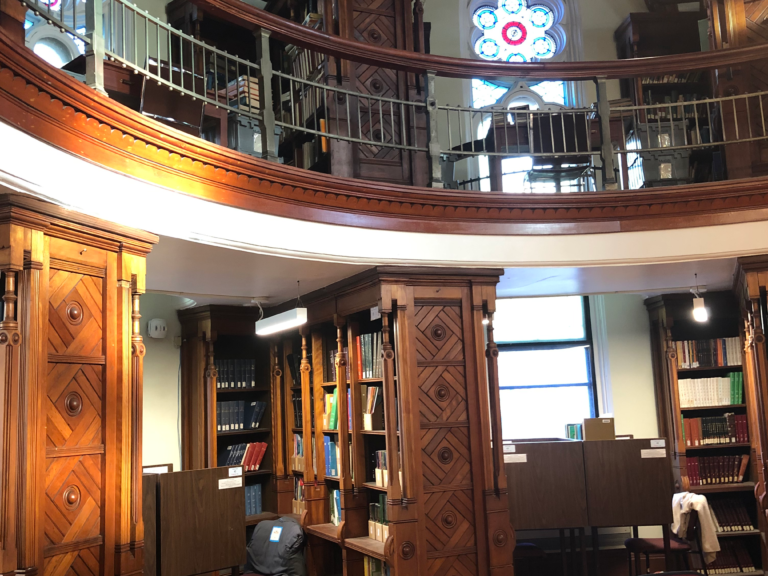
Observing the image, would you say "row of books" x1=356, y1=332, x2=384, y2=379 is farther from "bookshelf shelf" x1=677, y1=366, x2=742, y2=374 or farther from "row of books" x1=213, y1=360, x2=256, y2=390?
"bookshelf shelf" x1=677, y1=366, x2=742, y2=374

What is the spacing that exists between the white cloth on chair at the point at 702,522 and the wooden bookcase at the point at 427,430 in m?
1.86

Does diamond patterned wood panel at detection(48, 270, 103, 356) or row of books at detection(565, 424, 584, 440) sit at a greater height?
diamond patterned wood panel at detection(48, 270, 103, 356)

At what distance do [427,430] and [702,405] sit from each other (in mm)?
3164

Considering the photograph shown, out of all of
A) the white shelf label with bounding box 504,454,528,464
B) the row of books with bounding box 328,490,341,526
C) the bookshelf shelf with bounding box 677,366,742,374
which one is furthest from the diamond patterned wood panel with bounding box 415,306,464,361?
the bookshelf shelf with bounding box 677,366,742,374

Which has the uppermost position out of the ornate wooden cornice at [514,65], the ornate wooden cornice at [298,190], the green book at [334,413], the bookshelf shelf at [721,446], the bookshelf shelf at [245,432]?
the ornate wooden cornice at [514,65]

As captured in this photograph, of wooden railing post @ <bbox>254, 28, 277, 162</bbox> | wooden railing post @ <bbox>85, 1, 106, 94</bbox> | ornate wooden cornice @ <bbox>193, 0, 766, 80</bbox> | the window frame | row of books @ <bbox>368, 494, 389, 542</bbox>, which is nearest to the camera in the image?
wooden railing post @ <bbox>85, 1, 106, 94</bbox>

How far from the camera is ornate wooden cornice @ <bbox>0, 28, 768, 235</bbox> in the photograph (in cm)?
317

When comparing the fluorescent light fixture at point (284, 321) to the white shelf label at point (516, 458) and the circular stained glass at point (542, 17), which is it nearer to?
the white shelf label at point (516, 458)

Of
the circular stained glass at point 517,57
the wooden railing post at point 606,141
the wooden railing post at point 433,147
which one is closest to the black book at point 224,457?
the wooden railing post at point 433,147

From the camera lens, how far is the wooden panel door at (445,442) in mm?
5109

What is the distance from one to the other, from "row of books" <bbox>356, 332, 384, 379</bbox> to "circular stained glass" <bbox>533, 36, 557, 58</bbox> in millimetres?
4659

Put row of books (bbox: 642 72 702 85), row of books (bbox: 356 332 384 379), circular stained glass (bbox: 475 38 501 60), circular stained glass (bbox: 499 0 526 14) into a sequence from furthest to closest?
circular stained glass (bbox: 499 0 526 14) < circular stained glass (bbox: 475 38 501 60) < row of books (bbox: 642 72 702 85) < row of books (bbox: 356 332 384 379)

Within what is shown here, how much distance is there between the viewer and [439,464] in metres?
5.18

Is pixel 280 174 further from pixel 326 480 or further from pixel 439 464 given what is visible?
pixel 326 480
